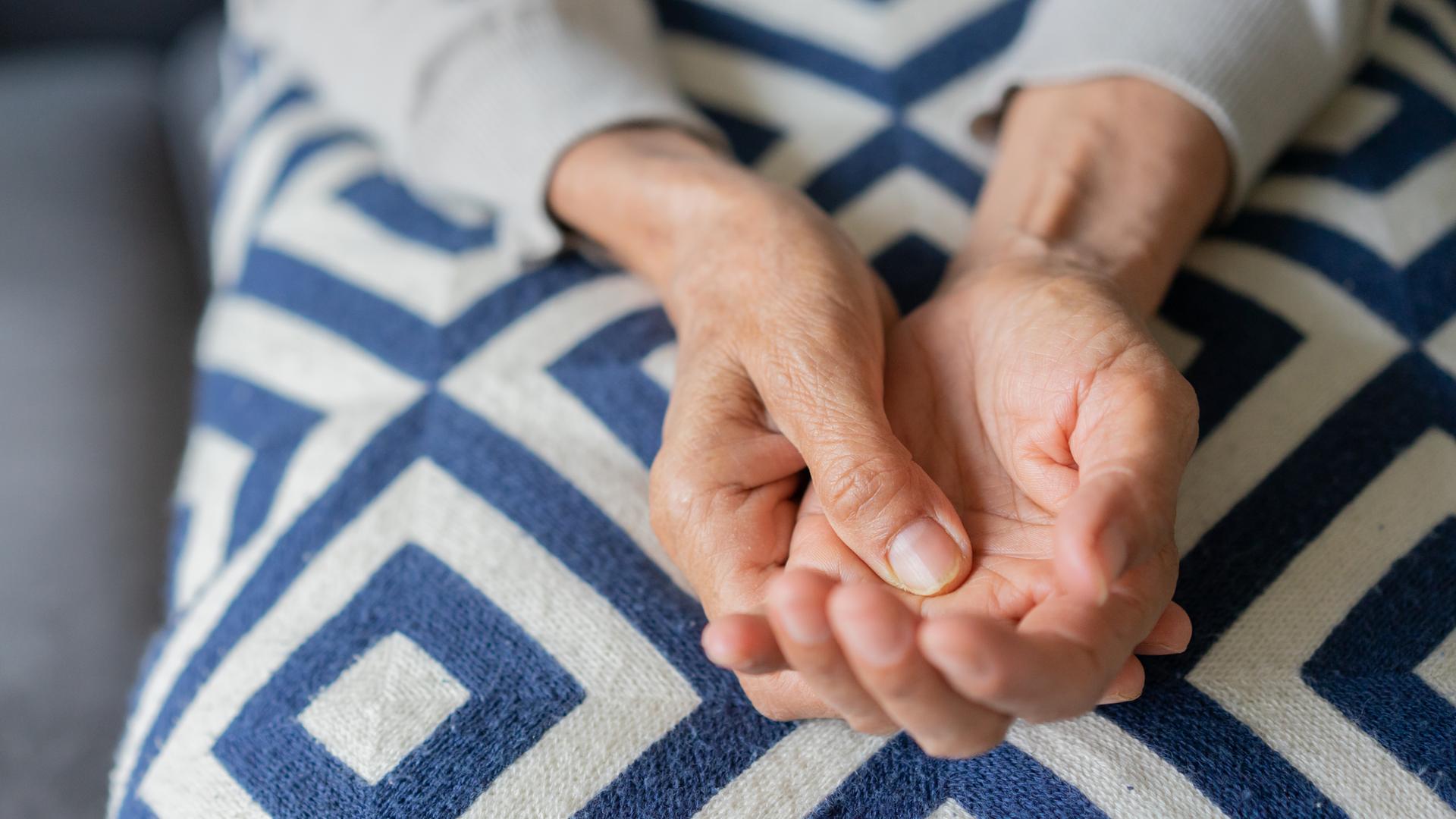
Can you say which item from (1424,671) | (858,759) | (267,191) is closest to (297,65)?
(267,191)

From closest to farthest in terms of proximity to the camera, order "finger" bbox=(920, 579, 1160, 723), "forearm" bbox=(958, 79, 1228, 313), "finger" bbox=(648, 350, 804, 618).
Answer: "finger" bbox=(920, 579, 1160, 723), "finger" bbox=(648, 350, 804, 618), "forearm" bbox=(958, 79, 1228, 313)

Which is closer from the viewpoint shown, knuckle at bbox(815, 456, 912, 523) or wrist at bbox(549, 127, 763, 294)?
knuckle at bbox(815, 456, 912, 523)

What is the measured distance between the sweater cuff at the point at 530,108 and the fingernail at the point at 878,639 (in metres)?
0.36

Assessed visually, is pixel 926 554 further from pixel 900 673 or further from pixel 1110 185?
pixel 1110 185

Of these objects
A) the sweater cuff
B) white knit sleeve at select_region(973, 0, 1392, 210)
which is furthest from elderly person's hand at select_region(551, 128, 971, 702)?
white knit sleeve at select_region(973, 0, 1392, 210)

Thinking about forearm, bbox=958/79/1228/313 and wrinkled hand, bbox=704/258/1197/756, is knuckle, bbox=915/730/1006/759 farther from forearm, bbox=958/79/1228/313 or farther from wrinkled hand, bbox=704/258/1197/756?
forearm, bbox=958/79/1228/313

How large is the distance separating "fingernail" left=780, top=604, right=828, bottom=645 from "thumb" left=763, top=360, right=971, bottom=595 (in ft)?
0.24

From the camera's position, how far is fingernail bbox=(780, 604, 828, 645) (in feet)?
1.04

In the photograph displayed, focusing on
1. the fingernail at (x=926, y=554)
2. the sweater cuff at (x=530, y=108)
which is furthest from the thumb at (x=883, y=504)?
the sweater cuff at (x=530, y=108)

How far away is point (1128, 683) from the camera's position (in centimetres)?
36

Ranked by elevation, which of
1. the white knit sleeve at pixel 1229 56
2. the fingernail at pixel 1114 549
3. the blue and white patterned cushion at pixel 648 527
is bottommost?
the blue and white patterned cushion at pixel 648 527

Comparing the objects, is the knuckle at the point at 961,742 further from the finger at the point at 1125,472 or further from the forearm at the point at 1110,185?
the forearm at the point at 1110,185

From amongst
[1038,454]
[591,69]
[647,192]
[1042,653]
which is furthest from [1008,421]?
[591,69]

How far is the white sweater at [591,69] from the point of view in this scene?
0.57 meters
